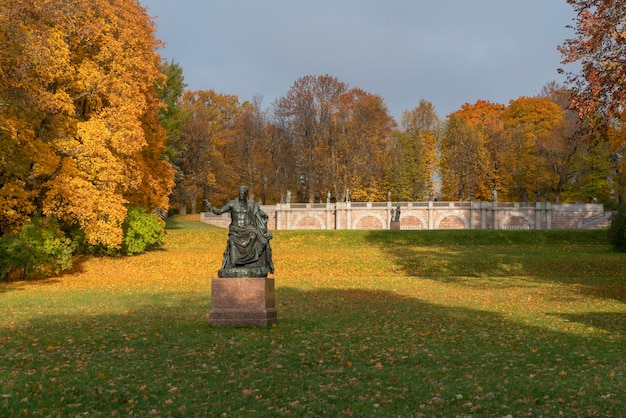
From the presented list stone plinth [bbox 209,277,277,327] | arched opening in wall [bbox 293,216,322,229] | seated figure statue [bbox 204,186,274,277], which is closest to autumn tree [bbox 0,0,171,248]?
seated figure statue [bbox 204,186,274,277]

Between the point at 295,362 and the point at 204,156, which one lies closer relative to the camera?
the point at 295,362

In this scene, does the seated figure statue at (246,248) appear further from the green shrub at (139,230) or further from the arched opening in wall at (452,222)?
the arched opening in wall at (452,222)

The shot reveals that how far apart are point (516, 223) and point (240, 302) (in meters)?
53.3

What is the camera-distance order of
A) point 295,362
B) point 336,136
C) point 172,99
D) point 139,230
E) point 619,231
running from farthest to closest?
1. point 336,136
2. point 172,99
3. point 619,231
4. point 139,230
5. point 295,362

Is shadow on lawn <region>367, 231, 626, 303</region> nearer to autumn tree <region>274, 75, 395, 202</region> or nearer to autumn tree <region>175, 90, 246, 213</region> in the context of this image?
autumn tree <region>274, 75, 395, 202</region>

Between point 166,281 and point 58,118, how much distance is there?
329 inches

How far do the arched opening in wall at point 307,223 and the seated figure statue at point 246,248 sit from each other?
48.6m

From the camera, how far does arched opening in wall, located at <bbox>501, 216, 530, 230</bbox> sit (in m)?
61.6

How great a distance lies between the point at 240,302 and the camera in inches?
528

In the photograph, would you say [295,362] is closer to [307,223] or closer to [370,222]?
[370,222]

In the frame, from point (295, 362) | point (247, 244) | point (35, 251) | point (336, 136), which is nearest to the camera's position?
point (295, 362)

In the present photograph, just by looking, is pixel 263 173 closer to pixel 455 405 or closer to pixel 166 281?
pixel 166 281

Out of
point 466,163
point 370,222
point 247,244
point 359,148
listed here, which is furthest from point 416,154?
point 247,244

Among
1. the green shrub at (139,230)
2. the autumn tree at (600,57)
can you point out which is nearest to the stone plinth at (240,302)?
the autumn tree at (600,57)
